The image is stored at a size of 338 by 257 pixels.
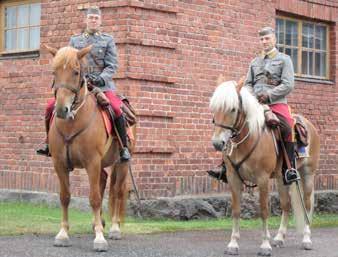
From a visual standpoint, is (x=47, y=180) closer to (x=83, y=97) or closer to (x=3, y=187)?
(x=3, y=187)

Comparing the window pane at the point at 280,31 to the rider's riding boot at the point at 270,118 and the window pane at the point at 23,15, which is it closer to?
the window pane at the point at 23,15

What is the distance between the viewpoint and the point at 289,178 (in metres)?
10.7

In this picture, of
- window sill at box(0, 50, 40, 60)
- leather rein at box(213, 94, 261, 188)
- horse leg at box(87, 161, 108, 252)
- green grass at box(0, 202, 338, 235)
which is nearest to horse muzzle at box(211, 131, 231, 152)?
leather rein at box(213, 94, 261, 188)

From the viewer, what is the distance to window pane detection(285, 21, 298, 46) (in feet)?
54.3

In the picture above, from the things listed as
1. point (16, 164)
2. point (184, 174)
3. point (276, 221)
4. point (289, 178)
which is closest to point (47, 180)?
point (16, 164)

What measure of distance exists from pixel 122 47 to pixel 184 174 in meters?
2.49

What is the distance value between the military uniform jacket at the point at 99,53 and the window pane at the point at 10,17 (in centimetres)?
498

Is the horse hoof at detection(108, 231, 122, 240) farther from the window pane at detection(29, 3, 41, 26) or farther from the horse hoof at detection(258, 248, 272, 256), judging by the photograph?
the window pane at detection(29, 3, 41, 26)

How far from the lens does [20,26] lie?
15.2 metres

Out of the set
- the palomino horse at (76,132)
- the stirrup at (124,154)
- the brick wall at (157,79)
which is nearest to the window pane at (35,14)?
the brick wall at (157,79)

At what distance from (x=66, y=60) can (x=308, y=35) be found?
344 inches

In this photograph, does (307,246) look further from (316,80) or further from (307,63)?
(307,63)

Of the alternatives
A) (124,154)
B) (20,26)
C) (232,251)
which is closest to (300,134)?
(232,251)

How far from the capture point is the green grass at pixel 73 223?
11.3 metres
